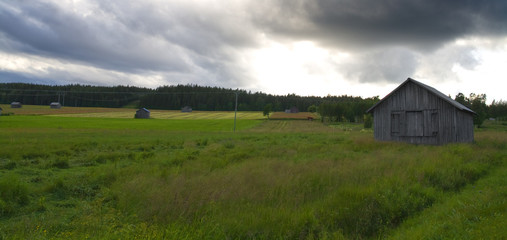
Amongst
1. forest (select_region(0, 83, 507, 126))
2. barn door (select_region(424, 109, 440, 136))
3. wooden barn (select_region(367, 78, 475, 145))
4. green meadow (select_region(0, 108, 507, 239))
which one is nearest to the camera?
green meadow (select_region(0, 108, 507, 239))

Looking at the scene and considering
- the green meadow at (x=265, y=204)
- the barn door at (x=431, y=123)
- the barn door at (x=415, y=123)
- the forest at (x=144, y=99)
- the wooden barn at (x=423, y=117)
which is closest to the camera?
the green meadow at (x=265, y=204)

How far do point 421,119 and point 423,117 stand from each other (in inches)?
8.4

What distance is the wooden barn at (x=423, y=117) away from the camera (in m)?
21.5

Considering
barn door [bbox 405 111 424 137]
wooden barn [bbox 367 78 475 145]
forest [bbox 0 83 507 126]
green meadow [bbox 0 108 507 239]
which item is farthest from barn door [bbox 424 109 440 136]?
forest [bbox 0 83 507 126]

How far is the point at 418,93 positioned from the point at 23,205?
25.1 m

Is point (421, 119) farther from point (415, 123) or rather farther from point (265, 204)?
point (265, 204)

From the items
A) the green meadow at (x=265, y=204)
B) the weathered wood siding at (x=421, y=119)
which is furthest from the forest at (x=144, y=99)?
the green meadow at (x=265, y=204)

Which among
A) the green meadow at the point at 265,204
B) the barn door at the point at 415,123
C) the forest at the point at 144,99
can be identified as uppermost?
the forest at the point at 144,99

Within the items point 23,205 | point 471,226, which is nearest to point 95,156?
point 23,205

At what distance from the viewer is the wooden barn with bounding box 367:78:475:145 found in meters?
21.5

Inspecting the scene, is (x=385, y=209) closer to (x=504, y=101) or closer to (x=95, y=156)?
(x=95, y=156)

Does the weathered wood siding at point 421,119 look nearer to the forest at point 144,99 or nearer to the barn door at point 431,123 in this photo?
the barn door at point 431,123

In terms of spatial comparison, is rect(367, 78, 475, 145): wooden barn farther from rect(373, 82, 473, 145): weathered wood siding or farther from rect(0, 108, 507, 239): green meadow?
rect(0, 108, 507, 239): green meadow

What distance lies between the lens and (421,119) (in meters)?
22.5
